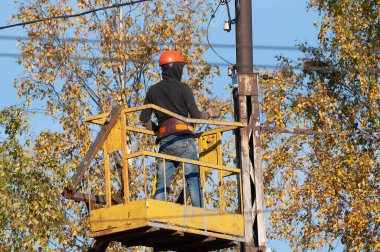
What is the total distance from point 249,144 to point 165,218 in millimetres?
1555

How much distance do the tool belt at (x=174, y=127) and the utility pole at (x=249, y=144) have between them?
641 millimetres

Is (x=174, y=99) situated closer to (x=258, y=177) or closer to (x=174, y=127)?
(x=174, y=127)

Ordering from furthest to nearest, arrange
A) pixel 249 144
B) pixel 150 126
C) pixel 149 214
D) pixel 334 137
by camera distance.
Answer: pixel 334 137
pixel 150 126
pixel 249 144
pixel 149 214

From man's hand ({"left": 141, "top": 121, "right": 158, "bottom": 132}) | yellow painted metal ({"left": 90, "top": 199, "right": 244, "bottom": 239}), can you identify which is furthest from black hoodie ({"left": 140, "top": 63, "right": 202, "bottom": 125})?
yellow painted metal ({"left": 90, "top": 199, "right": 244, "bottom": 239})

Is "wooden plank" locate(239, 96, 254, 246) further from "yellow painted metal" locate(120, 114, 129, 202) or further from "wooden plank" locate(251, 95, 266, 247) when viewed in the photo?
"yellow painted metal" locate(120, 114, 129, 202)

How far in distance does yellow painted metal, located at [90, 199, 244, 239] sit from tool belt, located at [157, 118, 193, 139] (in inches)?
38.9

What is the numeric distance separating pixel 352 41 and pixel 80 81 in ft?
22.7

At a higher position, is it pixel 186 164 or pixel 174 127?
pixel 174 127

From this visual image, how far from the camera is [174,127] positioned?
1491cm

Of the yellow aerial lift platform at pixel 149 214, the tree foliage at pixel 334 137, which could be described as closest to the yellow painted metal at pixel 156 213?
the yellow aerial lift platform at pixel 149 214

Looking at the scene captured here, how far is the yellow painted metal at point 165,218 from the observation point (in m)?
14.0

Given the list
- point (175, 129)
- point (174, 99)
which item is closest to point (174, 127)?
point (175, 129)

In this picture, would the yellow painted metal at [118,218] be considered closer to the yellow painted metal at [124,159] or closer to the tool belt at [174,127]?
the yellow painted metal at [124,159]

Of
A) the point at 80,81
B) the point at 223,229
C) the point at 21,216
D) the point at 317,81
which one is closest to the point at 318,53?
the point at 317,81
